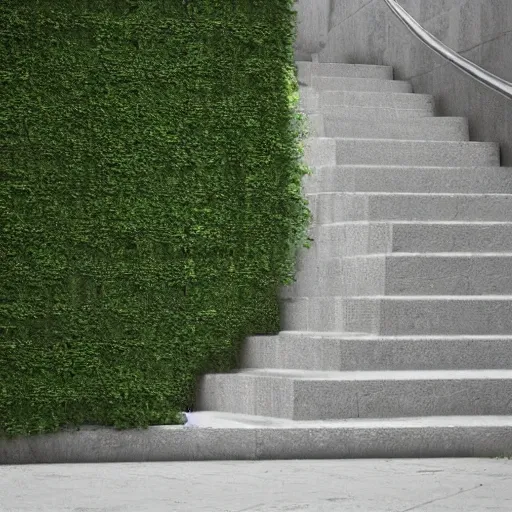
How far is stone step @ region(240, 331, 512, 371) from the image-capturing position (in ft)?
24.6

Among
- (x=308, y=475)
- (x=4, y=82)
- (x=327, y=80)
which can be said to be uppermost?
(x=327, y=80)

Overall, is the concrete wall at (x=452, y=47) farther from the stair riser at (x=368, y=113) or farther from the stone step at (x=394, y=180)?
the stone step at (x=394, y=180)

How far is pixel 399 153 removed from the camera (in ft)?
33.8

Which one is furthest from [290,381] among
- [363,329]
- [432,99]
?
[432,99]

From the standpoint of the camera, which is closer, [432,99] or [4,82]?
[4,82]

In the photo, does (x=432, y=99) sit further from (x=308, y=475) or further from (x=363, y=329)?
(x=308, y=475)

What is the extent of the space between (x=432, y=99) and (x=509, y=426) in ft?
18.8

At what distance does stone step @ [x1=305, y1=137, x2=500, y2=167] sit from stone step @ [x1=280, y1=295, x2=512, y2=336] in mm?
2347

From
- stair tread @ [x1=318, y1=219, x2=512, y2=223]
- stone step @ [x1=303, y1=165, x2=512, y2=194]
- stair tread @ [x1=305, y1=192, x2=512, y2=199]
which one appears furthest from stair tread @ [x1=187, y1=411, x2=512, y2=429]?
stone step @ [x1=303, y1=165, x2=512, y2=194]

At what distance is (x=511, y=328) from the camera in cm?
792

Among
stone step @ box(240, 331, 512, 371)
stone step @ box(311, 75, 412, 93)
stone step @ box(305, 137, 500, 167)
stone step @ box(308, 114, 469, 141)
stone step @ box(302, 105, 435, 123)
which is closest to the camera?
stone step @ box(240, 331, 512, 371)

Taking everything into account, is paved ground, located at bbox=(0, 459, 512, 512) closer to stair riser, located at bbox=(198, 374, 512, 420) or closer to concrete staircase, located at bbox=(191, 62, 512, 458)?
concrete staircase, located at bbox=(191, 62, 512, 458)

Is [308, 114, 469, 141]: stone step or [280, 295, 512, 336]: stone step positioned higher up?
[308, 114, 469, 141]: stone step

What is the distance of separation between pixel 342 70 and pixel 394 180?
11.4 feet
